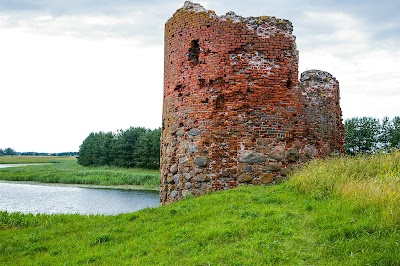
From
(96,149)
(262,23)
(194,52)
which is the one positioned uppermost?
(262,23)

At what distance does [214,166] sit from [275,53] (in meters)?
3.32

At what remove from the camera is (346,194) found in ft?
21.5

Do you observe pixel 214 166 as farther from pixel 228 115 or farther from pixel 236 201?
pixel 236 201

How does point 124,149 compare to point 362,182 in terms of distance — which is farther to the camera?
point 124,149

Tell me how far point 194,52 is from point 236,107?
2.02m

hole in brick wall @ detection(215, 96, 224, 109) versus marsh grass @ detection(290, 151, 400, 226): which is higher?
hole in brick wall @ detection(215, 96, 224, 109)

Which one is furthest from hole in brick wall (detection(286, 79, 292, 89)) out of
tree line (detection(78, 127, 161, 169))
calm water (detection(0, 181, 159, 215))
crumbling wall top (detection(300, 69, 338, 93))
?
tree line (detection(78, 127, 161, 169))

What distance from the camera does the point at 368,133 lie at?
38219mm

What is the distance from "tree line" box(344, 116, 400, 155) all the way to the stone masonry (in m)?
29.2

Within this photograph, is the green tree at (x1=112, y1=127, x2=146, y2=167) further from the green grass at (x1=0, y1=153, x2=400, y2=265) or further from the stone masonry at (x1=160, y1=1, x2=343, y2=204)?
the green grass at (x1=0, y1=153, x2=400, y2=265)

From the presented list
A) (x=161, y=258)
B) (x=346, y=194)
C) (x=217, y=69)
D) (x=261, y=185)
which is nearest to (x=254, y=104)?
(x=217, y=69)

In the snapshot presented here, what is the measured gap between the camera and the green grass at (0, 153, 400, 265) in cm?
501

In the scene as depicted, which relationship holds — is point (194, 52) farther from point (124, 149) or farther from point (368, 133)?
point (124, 149)

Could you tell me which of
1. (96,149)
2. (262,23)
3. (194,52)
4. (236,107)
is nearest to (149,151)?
(96,149)
